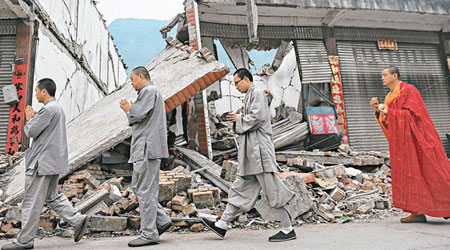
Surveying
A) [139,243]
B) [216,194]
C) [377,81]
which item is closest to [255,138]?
[216,194]

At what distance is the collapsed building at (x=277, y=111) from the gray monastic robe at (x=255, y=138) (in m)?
0.86

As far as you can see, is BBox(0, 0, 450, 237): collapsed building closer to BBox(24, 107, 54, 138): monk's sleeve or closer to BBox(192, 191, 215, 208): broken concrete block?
BBox(192, 191, 215, 208): broken concrete block

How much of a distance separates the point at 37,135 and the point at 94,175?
151 cm

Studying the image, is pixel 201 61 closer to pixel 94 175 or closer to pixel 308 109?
pixel 94 175

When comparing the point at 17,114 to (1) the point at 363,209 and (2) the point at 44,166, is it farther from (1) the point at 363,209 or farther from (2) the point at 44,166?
(1) the point at 363,209

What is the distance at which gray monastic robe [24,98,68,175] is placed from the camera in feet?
9.11

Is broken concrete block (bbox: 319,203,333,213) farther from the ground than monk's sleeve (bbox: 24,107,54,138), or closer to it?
closer to it

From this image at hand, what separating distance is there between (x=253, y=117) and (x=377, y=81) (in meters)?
7.21

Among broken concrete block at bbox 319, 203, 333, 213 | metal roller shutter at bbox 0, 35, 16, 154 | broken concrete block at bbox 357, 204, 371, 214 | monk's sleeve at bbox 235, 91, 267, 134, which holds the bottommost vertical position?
broken concrete block at bbox 357, 204, 371, 214

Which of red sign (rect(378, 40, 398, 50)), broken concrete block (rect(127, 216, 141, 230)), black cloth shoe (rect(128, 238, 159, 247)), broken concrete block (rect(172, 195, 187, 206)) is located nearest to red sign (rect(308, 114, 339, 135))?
red sign (rect(378, 40, 398, 50))

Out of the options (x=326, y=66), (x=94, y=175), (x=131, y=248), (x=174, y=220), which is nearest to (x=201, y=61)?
(x=94, y=175)

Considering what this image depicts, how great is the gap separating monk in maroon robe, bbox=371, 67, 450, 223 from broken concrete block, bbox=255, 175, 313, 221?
1048mm

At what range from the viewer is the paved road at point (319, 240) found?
2.43 m

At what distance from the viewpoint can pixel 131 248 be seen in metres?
2.48
